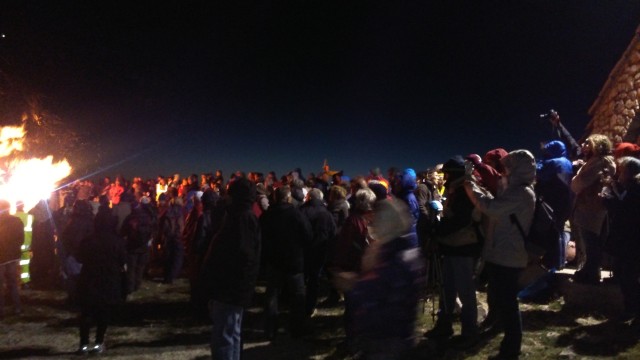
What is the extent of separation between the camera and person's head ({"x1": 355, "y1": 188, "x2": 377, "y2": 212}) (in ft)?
20.7

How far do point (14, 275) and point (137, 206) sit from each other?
8.58ft

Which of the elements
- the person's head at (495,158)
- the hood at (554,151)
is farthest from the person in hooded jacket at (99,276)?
the hood at (554,151)

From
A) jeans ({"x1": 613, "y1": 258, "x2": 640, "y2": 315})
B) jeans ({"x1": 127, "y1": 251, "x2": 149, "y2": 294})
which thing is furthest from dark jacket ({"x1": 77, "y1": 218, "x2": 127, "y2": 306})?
jeans ({"x1": 613, "y1": 258, "x2": 640, "y2": 315})

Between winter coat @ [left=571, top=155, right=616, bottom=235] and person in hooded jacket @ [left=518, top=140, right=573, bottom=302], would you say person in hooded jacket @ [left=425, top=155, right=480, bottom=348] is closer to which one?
person in hooded jacket @ [left=518, top=140, right=573, bottom=302]

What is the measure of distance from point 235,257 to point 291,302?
7.75ft

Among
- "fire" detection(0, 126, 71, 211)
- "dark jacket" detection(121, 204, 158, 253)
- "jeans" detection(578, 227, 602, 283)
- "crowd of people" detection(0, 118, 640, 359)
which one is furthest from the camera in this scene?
"fire" detection(0, 126, 71, 211)

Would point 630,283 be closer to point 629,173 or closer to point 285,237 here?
point 629,173

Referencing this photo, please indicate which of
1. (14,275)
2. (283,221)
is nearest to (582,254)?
(283,221)

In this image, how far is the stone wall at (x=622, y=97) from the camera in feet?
29.9

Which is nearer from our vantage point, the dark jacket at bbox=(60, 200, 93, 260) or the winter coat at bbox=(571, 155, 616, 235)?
the winter coat at bbox=(571, 155, 616, 235)

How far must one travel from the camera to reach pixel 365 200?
6371 millimetres

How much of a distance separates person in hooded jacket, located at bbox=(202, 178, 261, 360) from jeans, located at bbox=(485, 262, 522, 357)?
2595 millimetres

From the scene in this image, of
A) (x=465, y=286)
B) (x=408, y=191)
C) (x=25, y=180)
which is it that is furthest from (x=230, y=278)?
(x=25, y=180)

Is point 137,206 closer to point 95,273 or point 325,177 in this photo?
point 95,273
